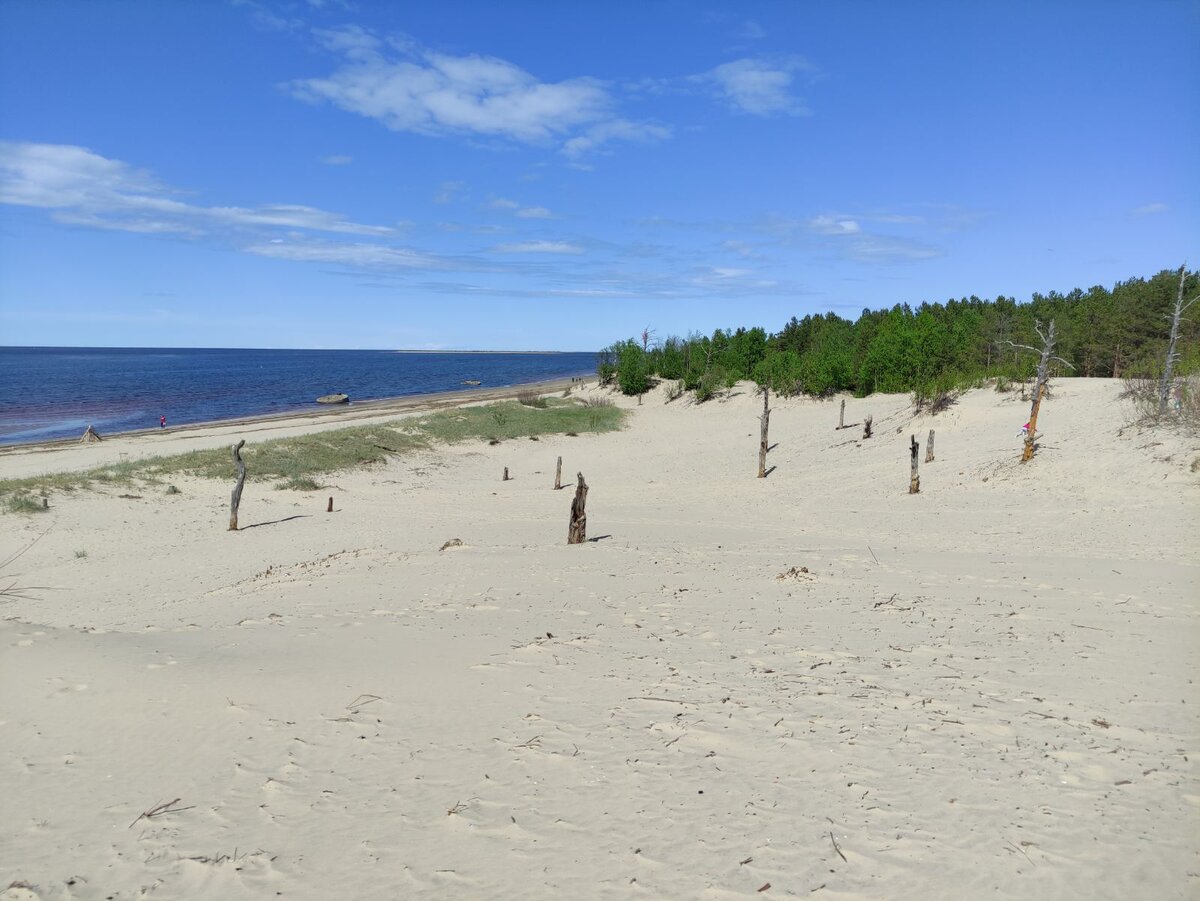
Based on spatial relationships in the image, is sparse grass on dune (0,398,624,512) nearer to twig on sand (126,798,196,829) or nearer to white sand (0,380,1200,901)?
white sand (0,380,1200,901)

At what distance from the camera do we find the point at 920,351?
45.7 m

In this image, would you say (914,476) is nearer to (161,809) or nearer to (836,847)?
(836,847)

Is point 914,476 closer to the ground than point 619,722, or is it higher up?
higher up

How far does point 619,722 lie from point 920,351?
149 ft

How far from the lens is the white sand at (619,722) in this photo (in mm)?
4766

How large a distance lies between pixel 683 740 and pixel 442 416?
1554 inches

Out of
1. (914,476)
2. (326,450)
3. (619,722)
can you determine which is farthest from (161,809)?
(326,450)

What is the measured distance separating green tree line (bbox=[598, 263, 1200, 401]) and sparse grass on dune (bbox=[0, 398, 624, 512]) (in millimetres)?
14517

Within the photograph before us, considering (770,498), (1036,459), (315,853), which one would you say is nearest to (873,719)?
(315,853)

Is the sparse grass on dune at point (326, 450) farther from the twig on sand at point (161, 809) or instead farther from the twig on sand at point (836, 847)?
the twig on sand at point (836, 847)

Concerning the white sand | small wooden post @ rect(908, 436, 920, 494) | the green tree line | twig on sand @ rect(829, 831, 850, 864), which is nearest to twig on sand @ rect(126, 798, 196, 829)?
the white sand

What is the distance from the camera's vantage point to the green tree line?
43188mm

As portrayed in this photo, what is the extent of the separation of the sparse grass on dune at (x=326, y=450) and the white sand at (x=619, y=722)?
9904 millimetres

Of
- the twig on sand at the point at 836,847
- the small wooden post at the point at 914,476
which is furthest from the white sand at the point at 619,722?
the small wooden post at the point at 914,476
